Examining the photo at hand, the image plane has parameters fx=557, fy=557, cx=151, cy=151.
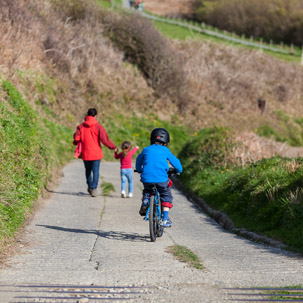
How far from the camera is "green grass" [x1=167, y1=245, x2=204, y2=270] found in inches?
270

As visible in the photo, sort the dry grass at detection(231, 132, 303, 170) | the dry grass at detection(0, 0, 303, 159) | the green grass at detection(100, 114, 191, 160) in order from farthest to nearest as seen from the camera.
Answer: the green grass at detection(100, 114, 191, 160) → the dry grass at detection(0, 0, 303, 159) → the dry grass at detection(231, 132, 303, 170)

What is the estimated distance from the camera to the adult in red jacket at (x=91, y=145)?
13328mm

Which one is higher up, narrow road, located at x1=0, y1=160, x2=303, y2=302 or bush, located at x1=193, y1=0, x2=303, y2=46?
bush, located at x1=193, y1=0, x2=303, y2=46

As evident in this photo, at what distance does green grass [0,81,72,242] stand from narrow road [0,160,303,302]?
0.42 m

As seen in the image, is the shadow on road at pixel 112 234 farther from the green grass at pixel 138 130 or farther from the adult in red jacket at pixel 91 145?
the green grass at pixel 138 130

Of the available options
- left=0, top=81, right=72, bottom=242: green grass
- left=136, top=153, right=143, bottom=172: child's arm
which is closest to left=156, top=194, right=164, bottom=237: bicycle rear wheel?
left=136, top=153, right=143, bottom=172: child's arm

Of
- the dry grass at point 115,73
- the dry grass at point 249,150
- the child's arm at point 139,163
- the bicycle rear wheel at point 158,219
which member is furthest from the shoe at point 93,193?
the dry grass at point 115,73

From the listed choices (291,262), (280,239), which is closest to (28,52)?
(280,239)

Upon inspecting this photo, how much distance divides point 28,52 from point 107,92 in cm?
791

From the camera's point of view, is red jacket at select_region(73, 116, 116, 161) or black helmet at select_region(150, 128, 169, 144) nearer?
black helmet at select_region(150, 128, 169, 144)

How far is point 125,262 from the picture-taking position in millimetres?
6945

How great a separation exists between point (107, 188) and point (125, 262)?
7.81 metres

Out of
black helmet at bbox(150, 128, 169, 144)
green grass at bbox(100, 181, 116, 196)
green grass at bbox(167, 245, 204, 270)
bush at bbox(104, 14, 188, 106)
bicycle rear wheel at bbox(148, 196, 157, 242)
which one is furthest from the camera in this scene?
bush at bbox(104, 14, 188, 106)

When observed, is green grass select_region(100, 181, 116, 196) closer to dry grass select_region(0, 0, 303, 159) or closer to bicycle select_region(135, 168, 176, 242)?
dry grass select_region(0, 0, 303, 159)
